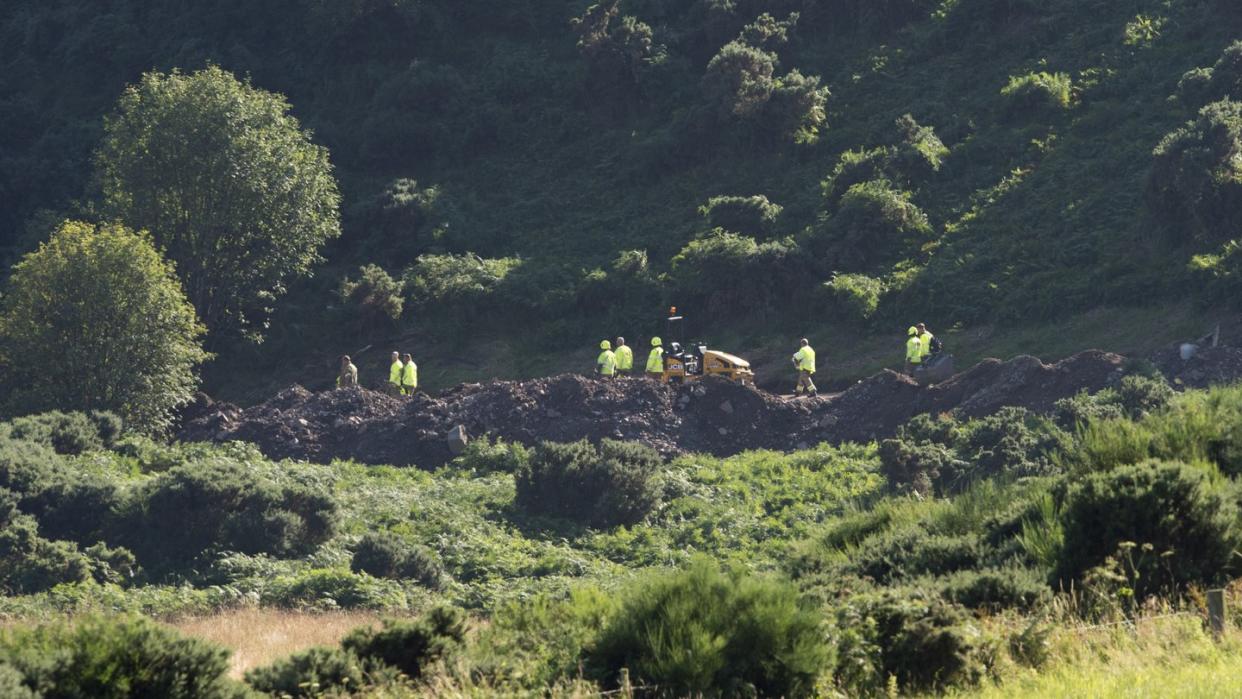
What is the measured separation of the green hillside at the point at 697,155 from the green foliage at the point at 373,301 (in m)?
0.11

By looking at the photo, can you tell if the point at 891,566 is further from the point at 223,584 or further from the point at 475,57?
the point at 475,57

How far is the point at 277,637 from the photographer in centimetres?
1833

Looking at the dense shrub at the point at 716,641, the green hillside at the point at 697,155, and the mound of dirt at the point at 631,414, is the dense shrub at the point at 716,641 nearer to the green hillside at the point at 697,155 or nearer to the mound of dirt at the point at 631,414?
the mound of dirt at the point at 631,414

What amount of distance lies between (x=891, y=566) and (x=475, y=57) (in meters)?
44.4

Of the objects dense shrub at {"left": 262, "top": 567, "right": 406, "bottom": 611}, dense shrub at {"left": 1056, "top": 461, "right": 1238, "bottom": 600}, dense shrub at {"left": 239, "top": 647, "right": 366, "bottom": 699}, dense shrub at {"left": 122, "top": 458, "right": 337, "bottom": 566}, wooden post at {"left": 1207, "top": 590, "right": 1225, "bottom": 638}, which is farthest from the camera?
dense shrub at {"left": 122, "top": 458, "right": 337, "bottom": 566}

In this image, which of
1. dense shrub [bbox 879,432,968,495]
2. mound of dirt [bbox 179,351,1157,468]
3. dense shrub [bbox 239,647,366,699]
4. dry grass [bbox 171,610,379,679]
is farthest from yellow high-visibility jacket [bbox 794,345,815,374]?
dense shrub [bbox 239,647,366,699]

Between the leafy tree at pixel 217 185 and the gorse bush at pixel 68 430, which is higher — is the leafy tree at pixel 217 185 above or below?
above

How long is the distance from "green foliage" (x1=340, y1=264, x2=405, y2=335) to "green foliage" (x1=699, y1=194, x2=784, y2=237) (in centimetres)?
975

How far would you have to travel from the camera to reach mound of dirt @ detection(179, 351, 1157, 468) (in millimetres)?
31766

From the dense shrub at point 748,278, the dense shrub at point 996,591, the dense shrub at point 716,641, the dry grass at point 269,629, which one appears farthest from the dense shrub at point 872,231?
the dense shrub at point 716,641

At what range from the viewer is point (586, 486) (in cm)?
2731

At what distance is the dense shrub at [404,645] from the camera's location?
512 inches

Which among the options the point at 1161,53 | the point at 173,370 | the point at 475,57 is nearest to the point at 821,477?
the point at 173,370

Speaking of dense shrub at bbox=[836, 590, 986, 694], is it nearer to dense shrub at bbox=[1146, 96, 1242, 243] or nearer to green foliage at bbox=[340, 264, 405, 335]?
dense shrub at bbox=[1146, 96, 1242, 243]
